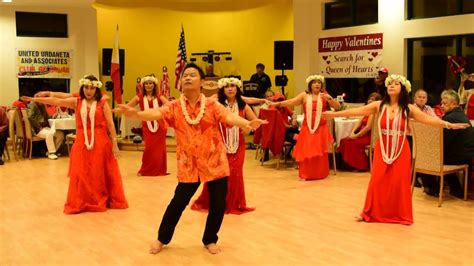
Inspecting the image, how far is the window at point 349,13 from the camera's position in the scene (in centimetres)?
1122

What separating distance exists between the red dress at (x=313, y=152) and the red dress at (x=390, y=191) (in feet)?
7.88

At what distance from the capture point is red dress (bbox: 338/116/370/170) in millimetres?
8523

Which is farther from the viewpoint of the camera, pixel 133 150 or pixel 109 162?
pixel 133 150

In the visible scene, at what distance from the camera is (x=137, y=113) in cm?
423

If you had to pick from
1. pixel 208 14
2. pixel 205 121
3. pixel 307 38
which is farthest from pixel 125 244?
pixel 208 14

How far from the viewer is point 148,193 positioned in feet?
23.5

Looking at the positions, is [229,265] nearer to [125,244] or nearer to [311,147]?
[125,244]

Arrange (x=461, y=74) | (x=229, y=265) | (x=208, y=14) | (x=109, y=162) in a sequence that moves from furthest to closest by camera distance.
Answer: (x=208, y=14), (x=461, y=74), (x=109, y=162), (x=229, y=265)

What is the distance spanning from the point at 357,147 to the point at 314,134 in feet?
3.08

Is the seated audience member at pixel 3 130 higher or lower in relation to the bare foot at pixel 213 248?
higher

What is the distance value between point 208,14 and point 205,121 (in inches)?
469

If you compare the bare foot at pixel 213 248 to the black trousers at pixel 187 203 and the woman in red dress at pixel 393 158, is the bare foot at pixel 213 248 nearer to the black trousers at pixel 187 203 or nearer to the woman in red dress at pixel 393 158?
the black trousers at pixel 187 203

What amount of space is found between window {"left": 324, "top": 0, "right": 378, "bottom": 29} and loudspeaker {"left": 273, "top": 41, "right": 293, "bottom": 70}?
1195 millimetres

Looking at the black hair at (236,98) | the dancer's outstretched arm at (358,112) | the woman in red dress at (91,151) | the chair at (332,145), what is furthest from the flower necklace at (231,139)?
the chair at (332,145)
